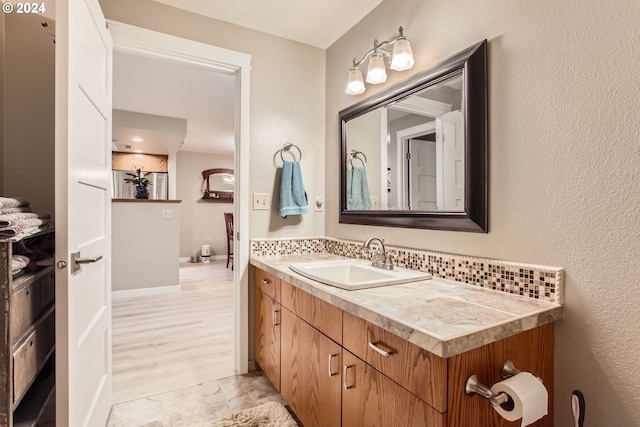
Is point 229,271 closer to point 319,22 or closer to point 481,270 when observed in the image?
point 319,22

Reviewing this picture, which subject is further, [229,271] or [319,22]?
[229,271]

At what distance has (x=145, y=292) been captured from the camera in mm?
3969

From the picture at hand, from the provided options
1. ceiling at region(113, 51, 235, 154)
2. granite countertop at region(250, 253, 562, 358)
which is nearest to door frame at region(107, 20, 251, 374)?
ceiling at region(113, 51, 235, 154)

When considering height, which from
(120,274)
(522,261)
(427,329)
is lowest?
(120,274)

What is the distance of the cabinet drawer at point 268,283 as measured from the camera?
1.75 metres

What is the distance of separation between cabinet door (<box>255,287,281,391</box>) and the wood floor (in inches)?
13.2

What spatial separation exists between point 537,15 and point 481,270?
0.96 m

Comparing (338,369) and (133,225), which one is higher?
(133,225)

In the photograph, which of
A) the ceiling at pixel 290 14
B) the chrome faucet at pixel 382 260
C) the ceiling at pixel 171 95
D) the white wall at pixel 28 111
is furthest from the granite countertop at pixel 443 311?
the ceiling at pixel 171 95

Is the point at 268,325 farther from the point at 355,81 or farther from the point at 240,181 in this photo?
the point at 355,81

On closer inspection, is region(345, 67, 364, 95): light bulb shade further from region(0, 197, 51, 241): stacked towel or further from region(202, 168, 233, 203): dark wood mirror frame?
region(202, 168, 233, 203): dark wood mirror frame

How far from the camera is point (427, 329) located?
83cm

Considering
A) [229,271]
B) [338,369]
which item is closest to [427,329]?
[338,369]

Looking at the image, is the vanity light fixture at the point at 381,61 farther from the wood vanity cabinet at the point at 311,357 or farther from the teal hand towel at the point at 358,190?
the wood vanity cabinet at the point at 311,357
